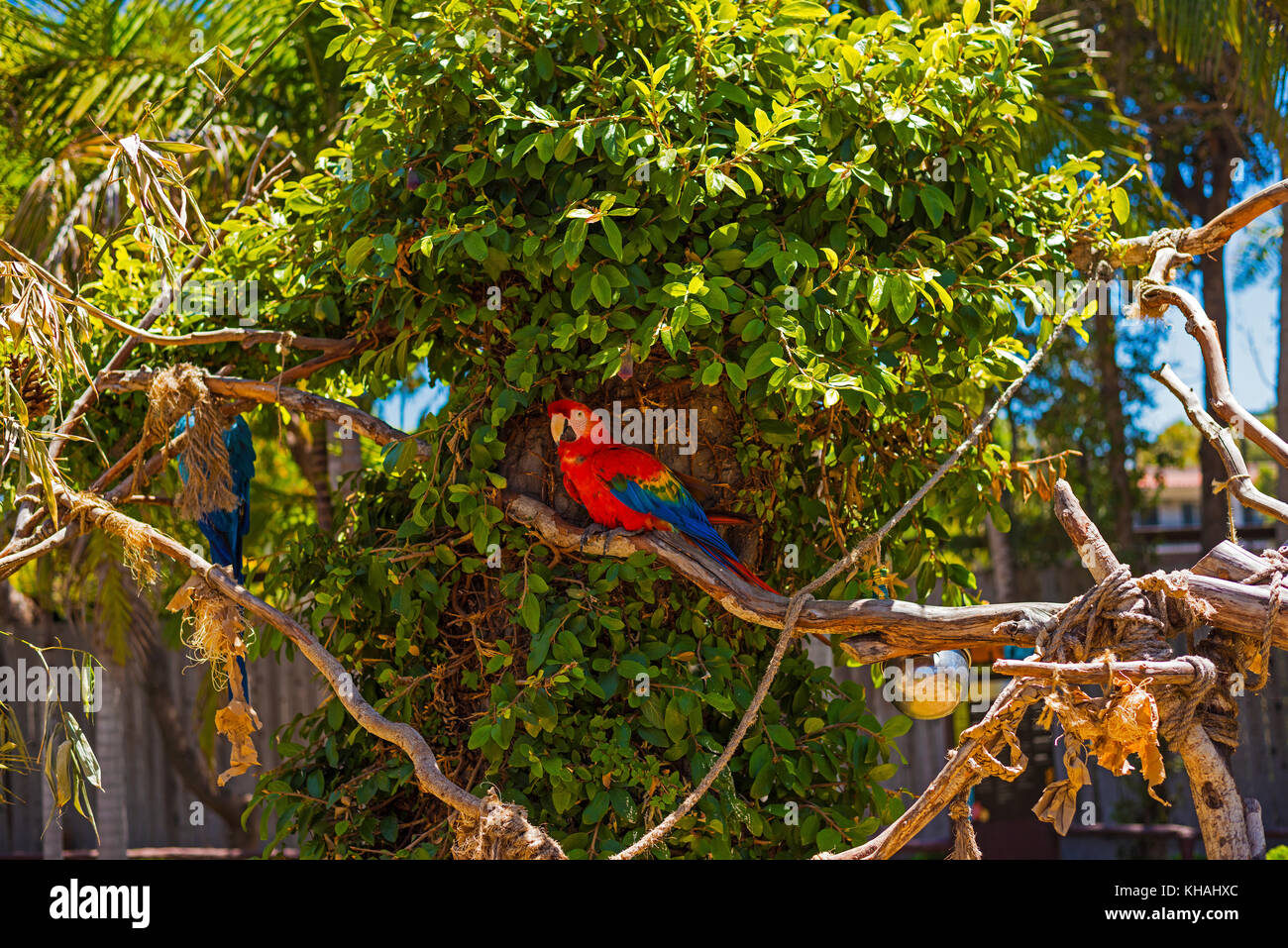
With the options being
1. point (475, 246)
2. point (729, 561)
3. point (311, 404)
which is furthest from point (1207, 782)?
point (311, 404)

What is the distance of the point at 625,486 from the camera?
310 centimetres

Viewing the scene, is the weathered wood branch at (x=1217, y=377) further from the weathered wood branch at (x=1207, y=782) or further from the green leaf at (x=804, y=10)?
the green leaf at (x=804, y=10)

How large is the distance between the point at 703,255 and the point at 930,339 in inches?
28.3

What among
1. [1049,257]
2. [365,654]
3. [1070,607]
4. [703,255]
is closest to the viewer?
[1070,607]

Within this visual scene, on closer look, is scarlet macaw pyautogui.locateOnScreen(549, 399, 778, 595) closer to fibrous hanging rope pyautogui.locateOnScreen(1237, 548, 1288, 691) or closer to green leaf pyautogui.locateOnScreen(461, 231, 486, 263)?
green leaf pyautogui.locateOnScreen(461, 231, 486, 263)

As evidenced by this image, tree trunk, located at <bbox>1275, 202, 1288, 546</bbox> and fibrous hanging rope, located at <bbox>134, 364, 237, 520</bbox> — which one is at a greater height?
tree trunk, located at <bbox>1275, 202, 1288, 546</bbox>

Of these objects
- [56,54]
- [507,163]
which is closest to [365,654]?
[507,163]

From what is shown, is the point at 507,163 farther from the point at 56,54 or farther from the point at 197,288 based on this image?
the point at 56,54

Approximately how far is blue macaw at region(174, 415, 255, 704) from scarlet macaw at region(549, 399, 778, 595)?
1.24 metres

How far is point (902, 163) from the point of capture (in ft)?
10.1

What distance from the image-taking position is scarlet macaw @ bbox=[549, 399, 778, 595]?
10.2ft

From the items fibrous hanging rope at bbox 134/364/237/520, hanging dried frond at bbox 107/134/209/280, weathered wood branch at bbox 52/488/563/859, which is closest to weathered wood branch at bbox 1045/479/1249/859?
weathered wood branch at bbox 52/488/563/859

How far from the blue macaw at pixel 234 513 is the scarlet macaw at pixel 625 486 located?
1.24m
